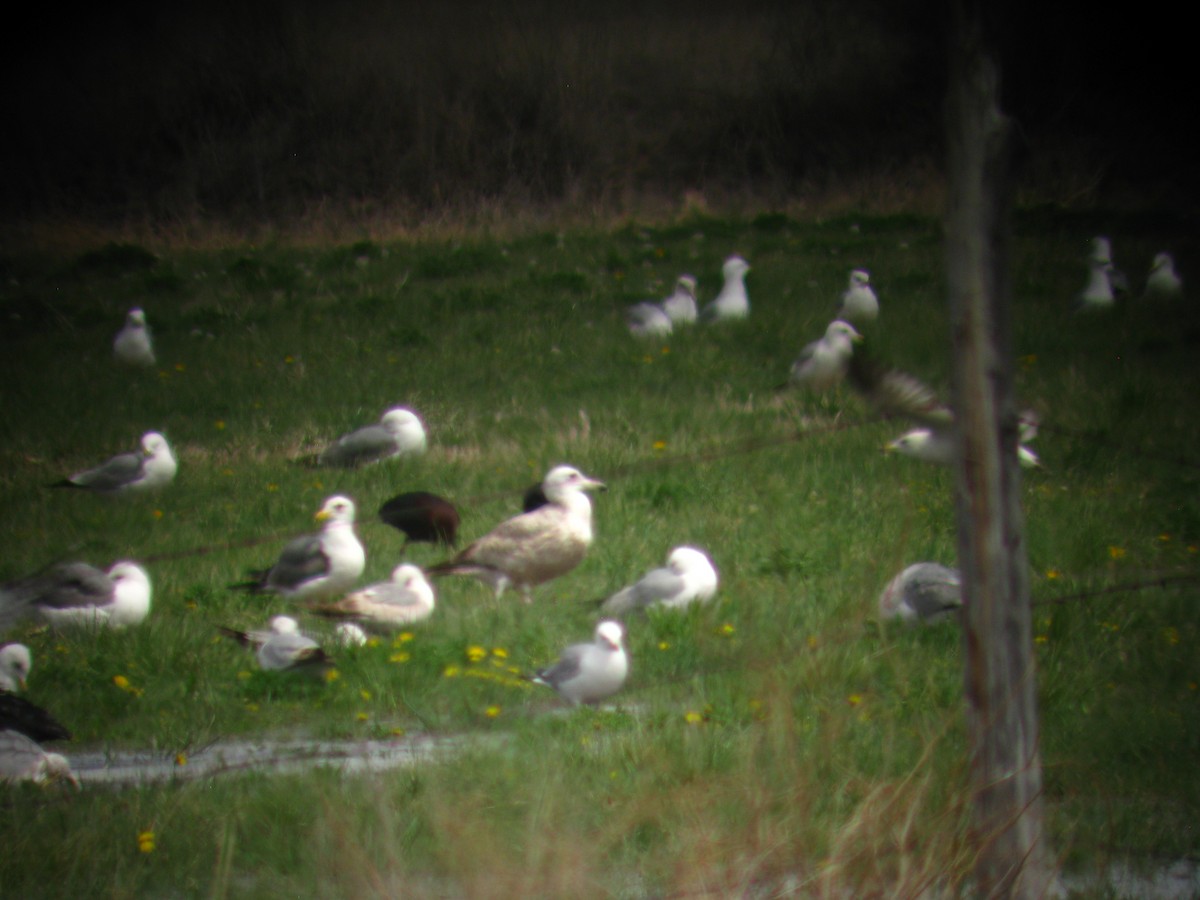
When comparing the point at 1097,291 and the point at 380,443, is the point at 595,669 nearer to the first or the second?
the point at 380,443

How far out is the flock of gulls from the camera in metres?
4.62

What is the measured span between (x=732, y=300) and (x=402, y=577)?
7.98 metres

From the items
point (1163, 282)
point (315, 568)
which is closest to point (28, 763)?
point (315, 568)

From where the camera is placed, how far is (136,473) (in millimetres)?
9125

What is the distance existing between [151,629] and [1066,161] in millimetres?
17637

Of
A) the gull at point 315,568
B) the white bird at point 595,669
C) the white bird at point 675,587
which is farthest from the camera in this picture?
the gull at point 315,568

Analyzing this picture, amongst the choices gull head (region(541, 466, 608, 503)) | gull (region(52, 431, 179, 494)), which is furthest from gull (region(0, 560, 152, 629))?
gull (region(52, 431, 179, 494))

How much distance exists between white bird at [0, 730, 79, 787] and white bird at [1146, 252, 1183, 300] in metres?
12.4

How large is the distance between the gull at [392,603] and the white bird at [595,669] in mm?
1213

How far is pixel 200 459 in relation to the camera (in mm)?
9852

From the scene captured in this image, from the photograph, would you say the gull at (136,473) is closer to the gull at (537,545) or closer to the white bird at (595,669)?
the gull at (537,545)

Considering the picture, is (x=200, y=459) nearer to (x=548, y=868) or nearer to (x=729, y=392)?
(x=729, y=392)

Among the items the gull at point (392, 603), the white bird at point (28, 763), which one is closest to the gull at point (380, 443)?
the gull at point (392, 603)

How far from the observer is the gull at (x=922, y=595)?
550 centimetres
